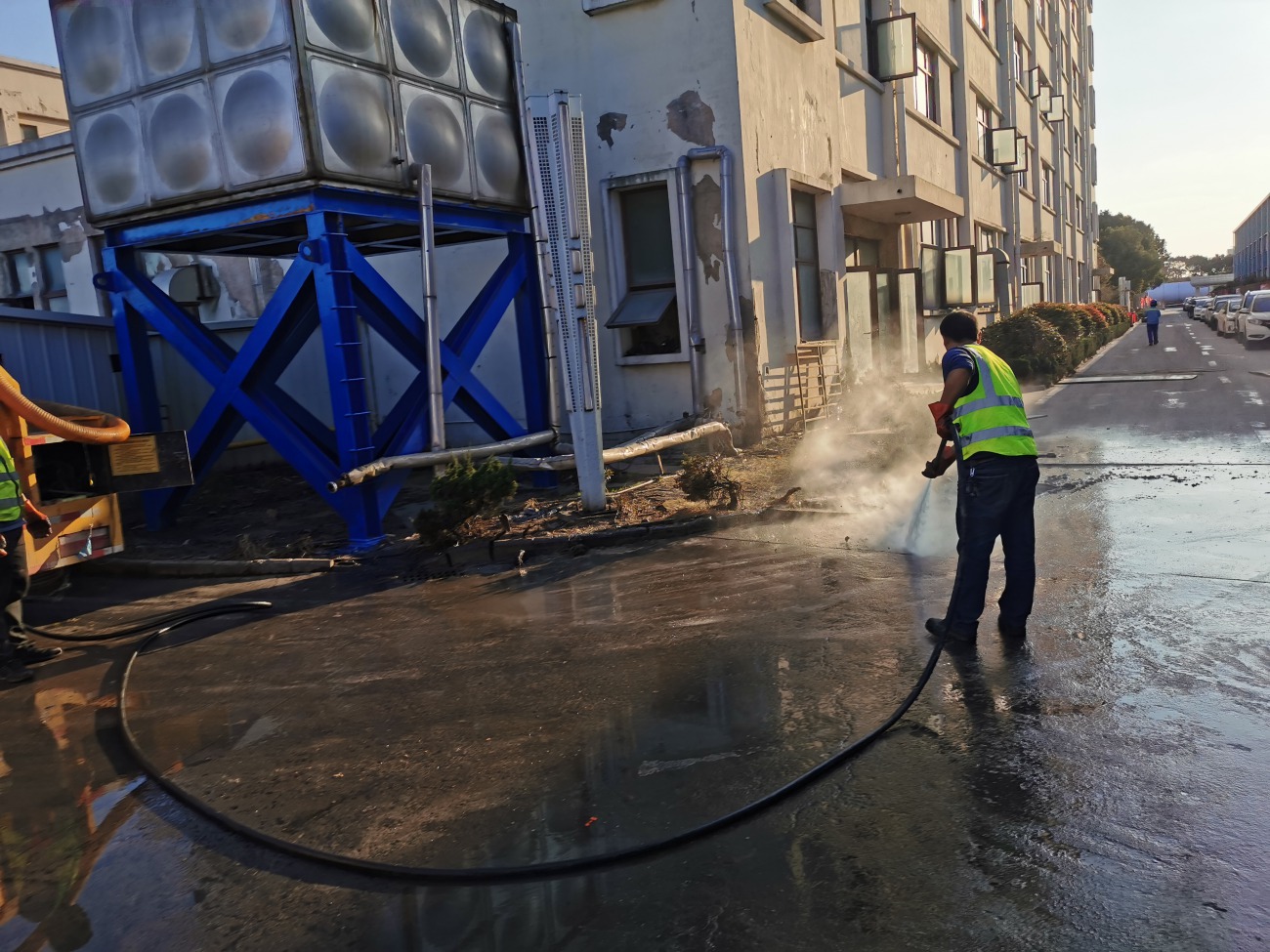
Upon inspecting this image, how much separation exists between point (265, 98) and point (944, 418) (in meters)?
6.46

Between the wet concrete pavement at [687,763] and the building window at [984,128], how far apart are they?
2342 cm

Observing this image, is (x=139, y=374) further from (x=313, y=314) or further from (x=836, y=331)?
(x=836, y=331)

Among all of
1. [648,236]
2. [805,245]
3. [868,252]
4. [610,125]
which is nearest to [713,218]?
[648,236]

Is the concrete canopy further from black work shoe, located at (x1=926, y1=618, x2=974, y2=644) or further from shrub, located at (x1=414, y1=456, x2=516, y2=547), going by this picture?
black work shoe, located at (x1=926, y1=618, x2=974, y2=644)

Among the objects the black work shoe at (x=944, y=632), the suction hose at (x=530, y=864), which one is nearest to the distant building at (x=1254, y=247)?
the black work shoe at (x=944, y=632)

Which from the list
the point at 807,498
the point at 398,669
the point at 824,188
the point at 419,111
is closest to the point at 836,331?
the point at 824,188

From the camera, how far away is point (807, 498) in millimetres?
9609

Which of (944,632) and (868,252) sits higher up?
(868,252)

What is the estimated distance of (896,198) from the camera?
52.2 feet

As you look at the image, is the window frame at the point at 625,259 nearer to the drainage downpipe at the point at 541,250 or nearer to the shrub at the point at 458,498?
the drainage downpipe at the point at 541,250

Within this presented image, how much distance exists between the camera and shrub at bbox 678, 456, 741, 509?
938cm

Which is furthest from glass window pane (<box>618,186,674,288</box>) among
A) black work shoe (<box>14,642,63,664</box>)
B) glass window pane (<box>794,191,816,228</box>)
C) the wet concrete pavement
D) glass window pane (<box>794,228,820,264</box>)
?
black work shoe (<box>14,642,63,664</box>)

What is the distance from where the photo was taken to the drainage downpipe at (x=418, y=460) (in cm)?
859

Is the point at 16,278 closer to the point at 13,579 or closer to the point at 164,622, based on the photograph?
the point at 164,622
